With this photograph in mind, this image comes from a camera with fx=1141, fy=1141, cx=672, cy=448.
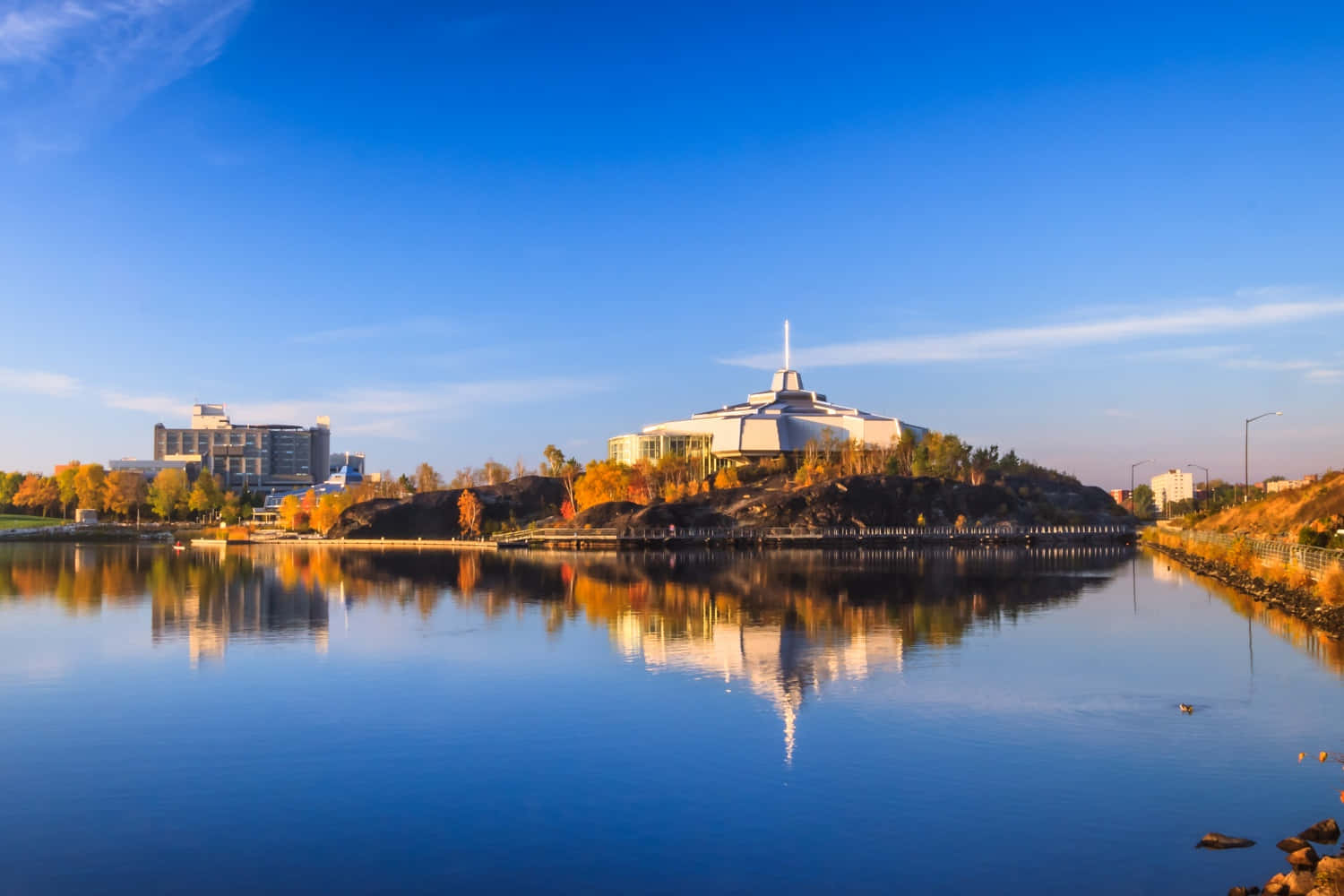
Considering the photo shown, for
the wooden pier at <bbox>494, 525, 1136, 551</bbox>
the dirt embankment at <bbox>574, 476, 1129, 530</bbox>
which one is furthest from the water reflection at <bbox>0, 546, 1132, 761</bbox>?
the dirt embankment at <bbox>574, 476, 1129, 530</bbox>

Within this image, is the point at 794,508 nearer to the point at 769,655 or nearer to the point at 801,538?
the point at 801,538

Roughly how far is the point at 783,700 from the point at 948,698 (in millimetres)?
4065

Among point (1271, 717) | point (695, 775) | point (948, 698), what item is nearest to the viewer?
point (695, 775)

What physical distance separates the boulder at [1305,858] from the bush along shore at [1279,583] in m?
26.1

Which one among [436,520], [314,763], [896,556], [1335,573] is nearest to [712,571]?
[896,556]

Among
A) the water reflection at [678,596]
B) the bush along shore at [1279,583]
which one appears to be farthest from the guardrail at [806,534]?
the bush along shore at [1279,583]

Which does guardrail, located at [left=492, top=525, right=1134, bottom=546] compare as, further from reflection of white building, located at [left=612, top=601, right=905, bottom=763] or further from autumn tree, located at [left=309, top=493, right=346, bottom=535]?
reflection of white building, located at [left=612, top=601, right=905, bottom=763]

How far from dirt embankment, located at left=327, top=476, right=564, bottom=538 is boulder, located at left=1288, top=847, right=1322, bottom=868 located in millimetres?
149349

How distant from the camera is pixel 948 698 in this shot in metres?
28.0

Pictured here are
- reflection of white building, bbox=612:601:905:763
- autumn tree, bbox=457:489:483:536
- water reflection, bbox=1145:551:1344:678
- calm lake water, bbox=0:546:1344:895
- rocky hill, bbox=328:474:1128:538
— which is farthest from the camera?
autumn tree, bbox=457:489:483:536

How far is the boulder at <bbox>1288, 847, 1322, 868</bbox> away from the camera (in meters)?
15.0

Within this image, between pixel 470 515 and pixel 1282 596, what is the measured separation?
12687 centimetres

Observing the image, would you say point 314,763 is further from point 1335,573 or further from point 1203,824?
point 1335,573

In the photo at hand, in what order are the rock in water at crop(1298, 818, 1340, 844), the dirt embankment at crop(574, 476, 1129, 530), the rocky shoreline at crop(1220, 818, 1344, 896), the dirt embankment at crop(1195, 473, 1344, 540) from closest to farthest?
the rocky shoreline at crop(1220, 818, 1344, 896)
the rock in water at crop(1298, 818, 1340, 844)
the dirt embankment at crop(1195, 473, 1344, 540)
the dirt embankment at crop(574, 476, 1129, 530)
